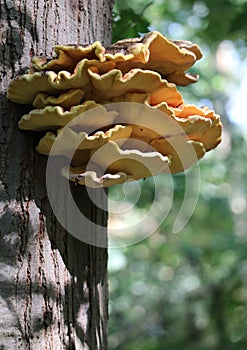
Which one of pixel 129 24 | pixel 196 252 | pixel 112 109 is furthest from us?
pixel 196 252

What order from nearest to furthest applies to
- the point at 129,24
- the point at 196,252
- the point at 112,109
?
the point at 112,109 < the point at 129,24 < the point at 196,252

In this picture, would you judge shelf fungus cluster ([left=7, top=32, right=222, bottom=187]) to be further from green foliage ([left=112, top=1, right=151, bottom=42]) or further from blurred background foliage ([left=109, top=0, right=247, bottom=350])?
blurred background foliage ([left=109, top=0, right=247, bottom=350])

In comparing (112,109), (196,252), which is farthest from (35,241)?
(196,252)

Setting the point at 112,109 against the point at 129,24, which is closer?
the point at 112,109

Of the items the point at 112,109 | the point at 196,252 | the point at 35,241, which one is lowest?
the point at 35,241

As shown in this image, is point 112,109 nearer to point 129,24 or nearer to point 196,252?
point 129,24

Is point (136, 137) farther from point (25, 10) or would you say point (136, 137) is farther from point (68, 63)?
point (25, 10)

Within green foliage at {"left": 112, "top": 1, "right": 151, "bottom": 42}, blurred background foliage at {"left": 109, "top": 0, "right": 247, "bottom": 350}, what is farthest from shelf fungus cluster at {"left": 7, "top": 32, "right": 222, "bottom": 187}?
blurred background foliage at {"left": 109, "top": 0, "right": 247, "bottom": 350}

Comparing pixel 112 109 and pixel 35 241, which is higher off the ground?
pixel 112 109
